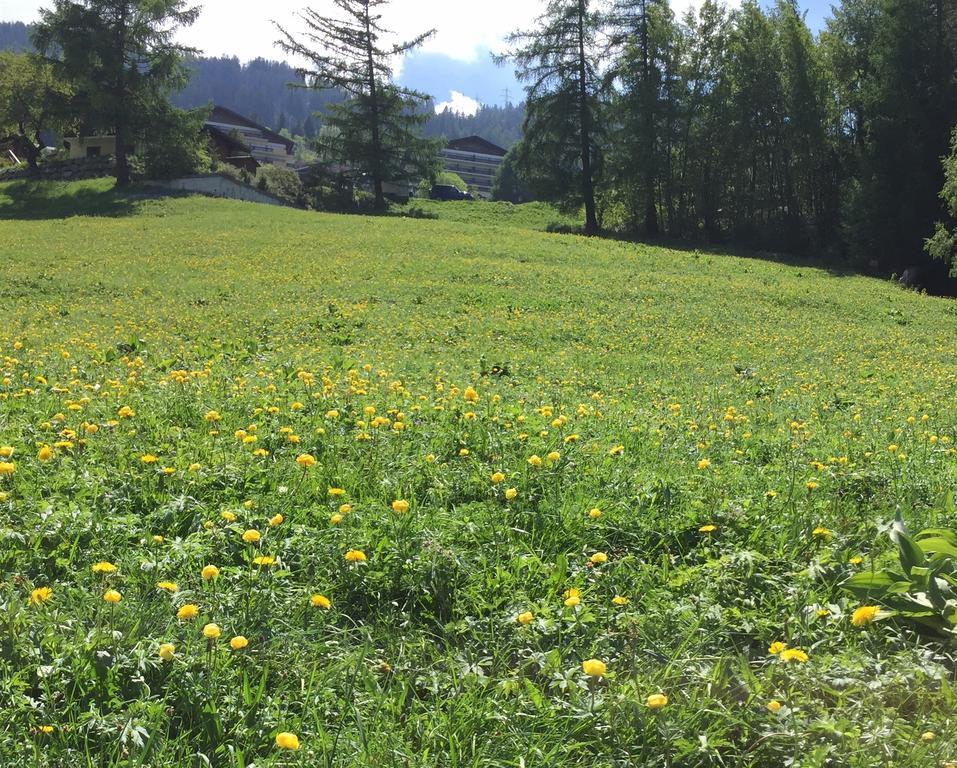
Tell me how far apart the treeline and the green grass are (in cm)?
2741

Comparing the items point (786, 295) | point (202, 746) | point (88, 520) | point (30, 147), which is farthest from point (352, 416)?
point (30, 147)

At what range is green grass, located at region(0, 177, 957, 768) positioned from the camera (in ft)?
7.50

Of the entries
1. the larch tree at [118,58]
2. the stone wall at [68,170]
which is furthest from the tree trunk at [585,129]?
the stone wall at [68,170]

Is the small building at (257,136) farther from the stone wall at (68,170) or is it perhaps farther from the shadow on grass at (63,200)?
the shadow on grass at (63,200)

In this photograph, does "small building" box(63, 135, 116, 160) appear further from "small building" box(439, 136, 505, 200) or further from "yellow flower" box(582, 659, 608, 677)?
"small building" box(439, 136, 505, 200)

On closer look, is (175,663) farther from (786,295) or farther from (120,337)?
(786,295)

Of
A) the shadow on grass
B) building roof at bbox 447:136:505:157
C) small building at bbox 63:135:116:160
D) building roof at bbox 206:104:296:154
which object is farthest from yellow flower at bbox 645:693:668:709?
building roof at bbox 447:136:505:157

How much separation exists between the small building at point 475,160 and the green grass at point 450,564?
396 feet

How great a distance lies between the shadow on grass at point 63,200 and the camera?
30047 mm

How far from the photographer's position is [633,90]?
35844 millimetres

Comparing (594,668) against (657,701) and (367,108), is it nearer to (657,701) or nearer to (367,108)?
(657,701)

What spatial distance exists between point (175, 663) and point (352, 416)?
9.06ft

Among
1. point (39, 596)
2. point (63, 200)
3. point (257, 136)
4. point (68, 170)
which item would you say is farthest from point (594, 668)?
point (257, 136)

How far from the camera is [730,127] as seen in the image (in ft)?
116
